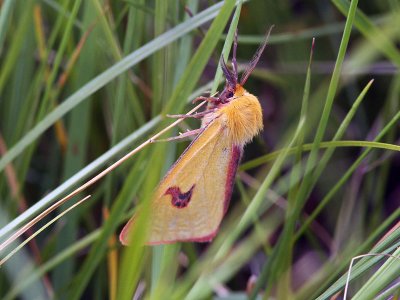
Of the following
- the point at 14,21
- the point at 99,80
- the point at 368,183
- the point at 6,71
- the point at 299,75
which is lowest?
the point at 368,183

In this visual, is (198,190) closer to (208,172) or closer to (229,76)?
(208,172)

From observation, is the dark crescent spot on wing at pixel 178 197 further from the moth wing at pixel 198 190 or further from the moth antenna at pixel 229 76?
the moth antenna at pixel 229 76

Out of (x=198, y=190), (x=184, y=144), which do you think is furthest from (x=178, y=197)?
(x=184, y=144)

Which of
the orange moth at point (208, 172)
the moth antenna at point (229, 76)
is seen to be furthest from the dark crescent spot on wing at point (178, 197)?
the moth antenna at point (229, 76)

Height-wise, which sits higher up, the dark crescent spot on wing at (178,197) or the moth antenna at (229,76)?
the moth antenna at (229,76)

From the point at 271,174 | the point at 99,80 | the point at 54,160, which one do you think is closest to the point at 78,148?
the point at 54,160

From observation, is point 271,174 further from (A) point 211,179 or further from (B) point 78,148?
(B) point 78,148
